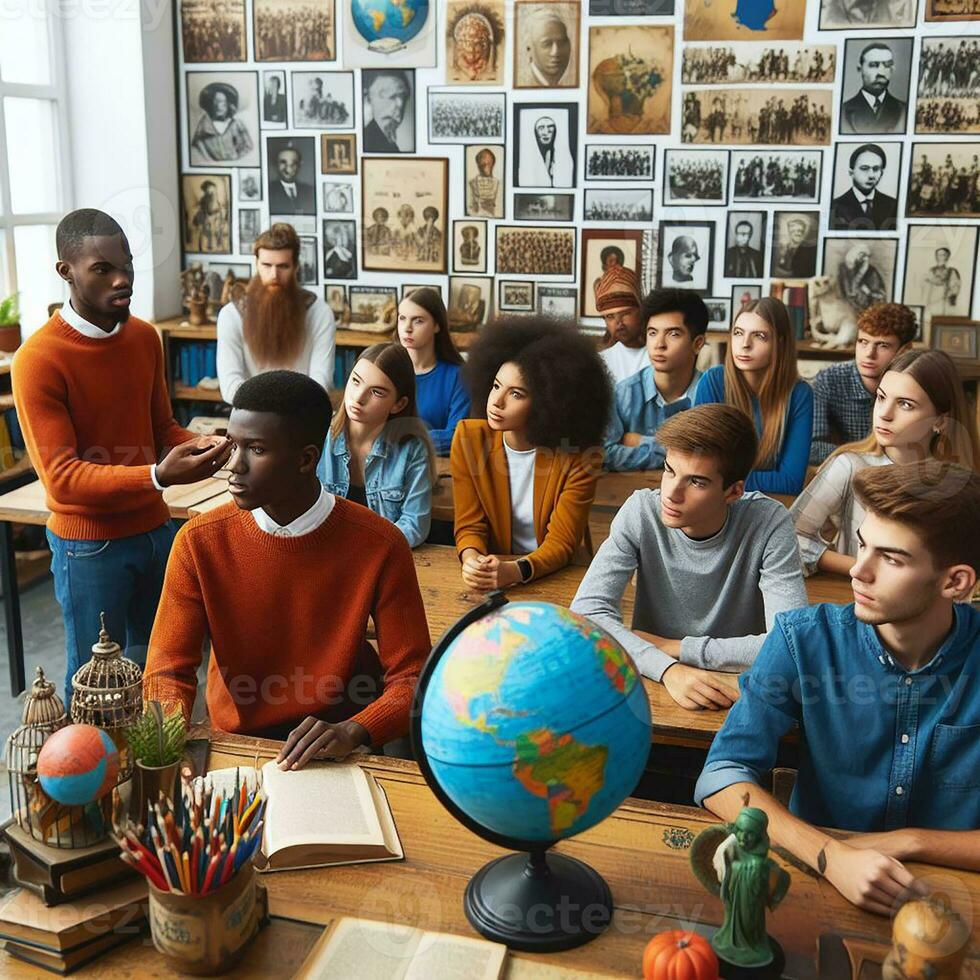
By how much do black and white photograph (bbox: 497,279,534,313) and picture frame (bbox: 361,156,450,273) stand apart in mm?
376

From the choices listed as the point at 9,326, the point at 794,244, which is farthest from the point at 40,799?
the point at 794,244

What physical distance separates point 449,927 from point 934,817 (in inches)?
34.2

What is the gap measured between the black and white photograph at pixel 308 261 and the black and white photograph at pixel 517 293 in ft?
3.77

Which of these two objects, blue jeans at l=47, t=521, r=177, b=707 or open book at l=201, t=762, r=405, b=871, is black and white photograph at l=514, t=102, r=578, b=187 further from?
open book at l=201, t=762, r=405, b=871

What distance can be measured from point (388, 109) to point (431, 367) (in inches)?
88.2

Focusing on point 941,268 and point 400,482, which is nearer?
point 400,482

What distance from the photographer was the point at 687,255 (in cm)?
597

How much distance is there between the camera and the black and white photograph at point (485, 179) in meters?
6.07

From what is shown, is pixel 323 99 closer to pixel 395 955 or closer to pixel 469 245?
pixel 469 245

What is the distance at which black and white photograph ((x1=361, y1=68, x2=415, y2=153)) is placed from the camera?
607 centimetres

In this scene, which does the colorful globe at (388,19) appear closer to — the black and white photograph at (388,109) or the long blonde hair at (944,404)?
the black and white photograph at (388,109)

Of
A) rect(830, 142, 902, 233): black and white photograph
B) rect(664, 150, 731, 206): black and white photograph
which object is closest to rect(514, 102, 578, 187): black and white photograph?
rect(664, 150, 731, 206): black and white photograph

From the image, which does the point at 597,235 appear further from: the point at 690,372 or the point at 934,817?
the point at 934,817

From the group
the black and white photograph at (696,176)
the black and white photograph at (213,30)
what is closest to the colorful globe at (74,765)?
the black and white photograph at (696,176)
